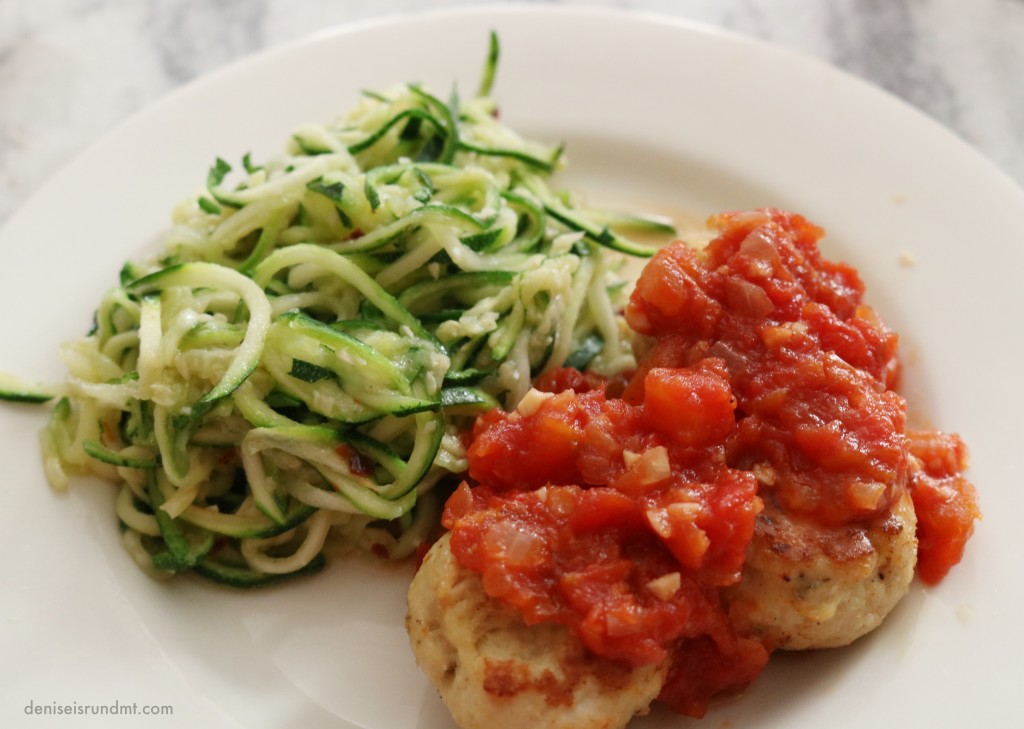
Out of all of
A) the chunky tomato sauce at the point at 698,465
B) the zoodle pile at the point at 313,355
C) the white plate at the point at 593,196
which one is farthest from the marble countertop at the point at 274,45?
the chunky tomato sauce at the point at 698,465

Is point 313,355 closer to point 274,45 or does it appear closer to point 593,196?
point 593,196

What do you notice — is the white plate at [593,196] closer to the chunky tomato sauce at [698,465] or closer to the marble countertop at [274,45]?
the chunky tomato sauce at [698,465]

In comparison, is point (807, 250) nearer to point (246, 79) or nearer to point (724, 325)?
point (724, 325)

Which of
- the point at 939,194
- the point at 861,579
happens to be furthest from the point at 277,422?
the point at 939,194
